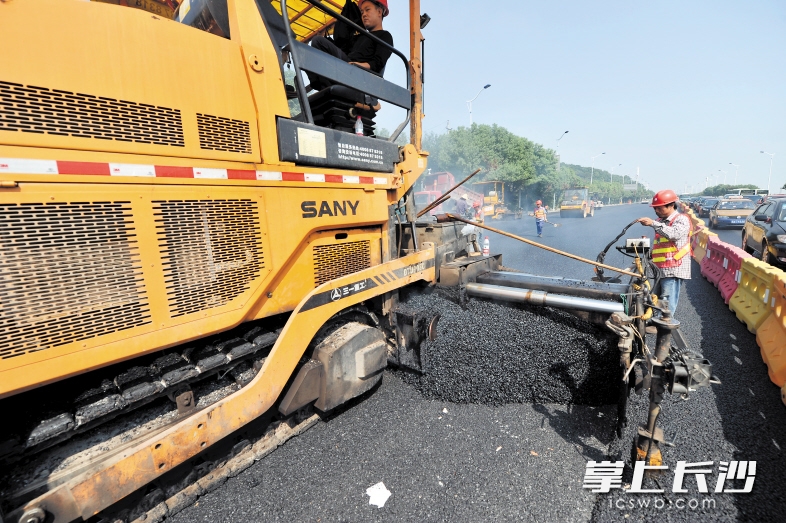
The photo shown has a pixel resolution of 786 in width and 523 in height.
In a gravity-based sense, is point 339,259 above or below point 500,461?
above

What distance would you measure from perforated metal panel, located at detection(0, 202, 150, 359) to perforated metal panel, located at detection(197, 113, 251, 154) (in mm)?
537

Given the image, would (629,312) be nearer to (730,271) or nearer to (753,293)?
(753,293)

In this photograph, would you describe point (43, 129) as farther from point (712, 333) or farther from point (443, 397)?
point (712, 333)

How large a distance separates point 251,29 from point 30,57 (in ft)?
3.56

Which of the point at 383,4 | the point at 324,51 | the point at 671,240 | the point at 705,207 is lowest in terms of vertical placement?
the point at 705,207

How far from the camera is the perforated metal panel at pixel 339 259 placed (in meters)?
2.57

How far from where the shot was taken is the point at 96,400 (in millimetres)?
1732

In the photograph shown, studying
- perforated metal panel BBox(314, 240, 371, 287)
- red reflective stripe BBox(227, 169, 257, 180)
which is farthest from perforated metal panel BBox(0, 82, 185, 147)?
perforated metal panel BBox(314, 240, 371, 287)

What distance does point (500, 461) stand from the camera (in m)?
2.50

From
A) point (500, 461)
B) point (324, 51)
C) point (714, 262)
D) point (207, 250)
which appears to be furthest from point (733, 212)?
point (207, 250)

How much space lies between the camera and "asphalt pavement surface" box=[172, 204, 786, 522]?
2.14 metres

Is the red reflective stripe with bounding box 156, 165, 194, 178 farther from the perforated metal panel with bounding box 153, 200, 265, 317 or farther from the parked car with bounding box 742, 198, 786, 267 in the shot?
the parked car with bounding box 742, 198, 786, 267

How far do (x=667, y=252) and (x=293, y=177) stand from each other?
13.8 feet

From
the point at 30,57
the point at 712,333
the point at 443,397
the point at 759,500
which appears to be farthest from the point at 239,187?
the point at 712,333
